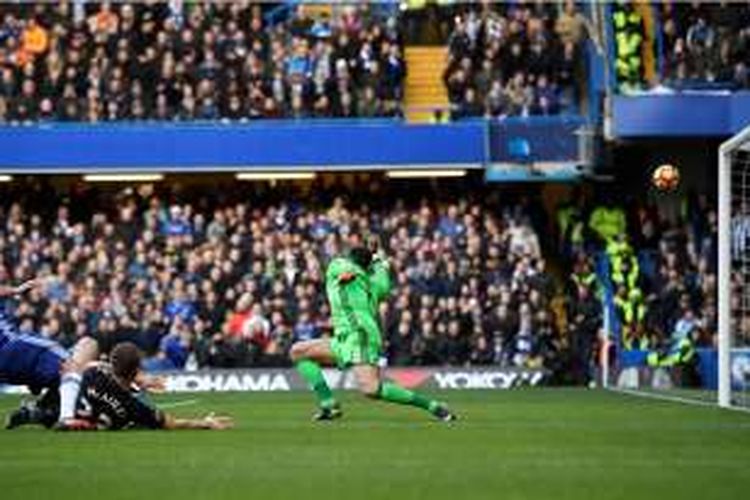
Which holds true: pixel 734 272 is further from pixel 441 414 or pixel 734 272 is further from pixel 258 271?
pixel 441 414

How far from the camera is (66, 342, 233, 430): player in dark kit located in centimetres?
1521

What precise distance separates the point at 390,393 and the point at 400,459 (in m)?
4.19

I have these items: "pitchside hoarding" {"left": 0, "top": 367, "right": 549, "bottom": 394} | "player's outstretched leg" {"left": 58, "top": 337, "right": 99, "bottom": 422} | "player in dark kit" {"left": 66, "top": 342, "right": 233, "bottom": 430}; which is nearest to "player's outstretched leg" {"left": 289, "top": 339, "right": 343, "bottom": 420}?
"player in dark kit" {"left": 66, "top": 342, "right": 233, "bottom": 430}

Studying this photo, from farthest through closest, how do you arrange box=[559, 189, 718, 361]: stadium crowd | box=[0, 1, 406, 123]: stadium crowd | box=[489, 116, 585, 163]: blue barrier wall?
box=[0, 1, 406, 123]: stadium crowd
box=[489, 116, 585, 163]: blue barrier wall
box=[559, 189, 718, 361]: stadium crowd

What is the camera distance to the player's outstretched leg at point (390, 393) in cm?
1678

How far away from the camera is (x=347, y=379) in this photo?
29719 millimetres

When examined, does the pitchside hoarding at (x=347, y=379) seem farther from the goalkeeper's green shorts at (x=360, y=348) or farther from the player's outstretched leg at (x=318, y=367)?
the goalkeeper's green shorts at (x=360, y=348)

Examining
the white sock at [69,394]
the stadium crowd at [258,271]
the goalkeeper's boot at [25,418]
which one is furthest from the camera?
the stadium crowd at [258,271]

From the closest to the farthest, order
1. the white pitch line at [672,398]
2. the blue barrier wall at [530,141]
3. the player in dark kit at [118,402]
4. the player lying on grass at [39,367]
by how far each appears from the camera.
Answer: the player in dark kit at [118,402] → the player lying on grass at [39,367] → the white pitch line at [672,398] → the blue barrier wall at [530,141]

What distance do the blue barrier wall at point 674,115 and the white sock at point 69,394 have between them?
18.4m

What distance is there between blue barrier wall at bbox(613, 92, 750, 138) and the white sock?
18410 mm

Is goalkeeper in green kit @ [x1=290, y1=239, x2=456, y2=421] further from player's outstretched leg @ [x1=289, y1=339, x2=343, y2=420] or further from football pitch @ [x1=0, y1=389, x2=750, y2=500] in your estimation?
football pitch @ [x1=0, y1=389, x2=750, y2=500]

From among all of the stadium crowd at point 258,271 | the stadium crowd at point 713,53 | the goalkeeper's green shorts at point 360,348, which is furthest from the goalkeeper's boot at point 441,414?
the stadium crowd at point 713,53

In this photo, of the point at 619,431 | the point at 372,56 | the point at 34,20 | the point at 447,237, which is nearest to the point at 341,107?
the point at 372,56
